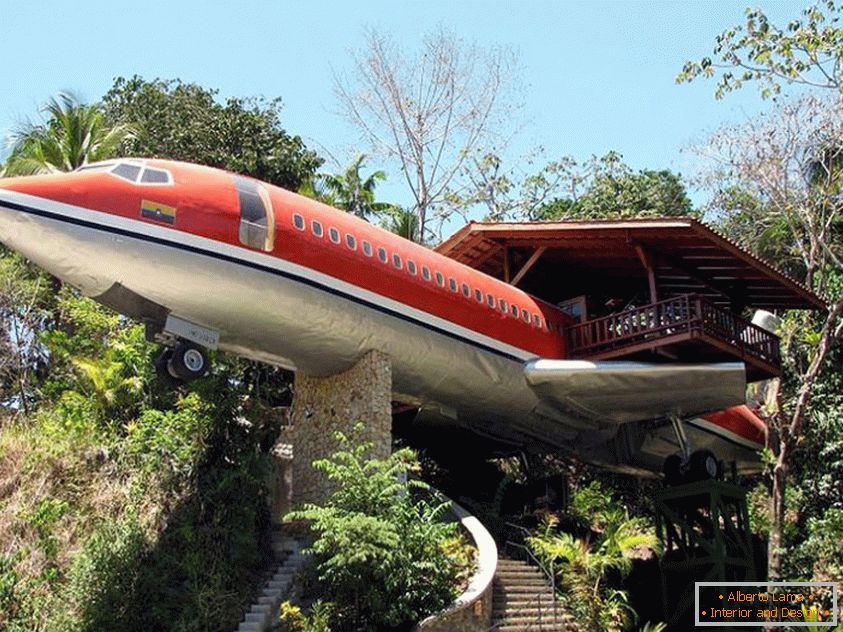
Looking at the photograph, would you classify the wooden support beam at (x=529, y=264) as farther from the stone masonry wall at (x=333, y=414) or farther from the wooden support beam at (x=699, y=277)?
the stone masonry wall at (x=333, y=414)

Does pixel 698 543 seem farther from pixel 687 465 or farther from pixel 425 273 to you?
pixel 425 273

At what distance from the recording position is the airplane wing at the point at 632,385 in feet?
73.4

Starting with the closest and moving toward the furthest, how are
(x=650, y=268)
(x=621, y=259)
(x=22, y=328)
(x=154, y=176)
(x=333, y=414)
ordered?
(x=154, y=176)
(x=333, y=414)
(x=650, y=268)
(x=621, y=259)
(x=22, y=328)

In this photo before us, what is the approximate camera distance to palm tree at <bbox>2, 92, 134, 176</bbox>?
91.0ft

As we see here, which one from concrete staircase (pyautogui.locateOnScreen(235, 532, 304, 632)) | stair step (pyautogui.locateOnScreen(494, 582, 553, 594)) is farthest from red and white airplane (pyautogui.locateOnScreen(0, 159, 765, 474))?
stair step (pyautogui.locateOnScreen(494, 582, 553, 594))

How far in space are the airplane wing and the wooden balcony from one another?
1.36 ft

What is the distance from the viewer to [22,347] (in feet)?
88.0

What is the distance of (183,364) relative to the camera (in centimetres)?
1736

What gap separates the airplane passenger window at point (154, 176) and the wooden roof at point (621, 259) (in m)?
9.31

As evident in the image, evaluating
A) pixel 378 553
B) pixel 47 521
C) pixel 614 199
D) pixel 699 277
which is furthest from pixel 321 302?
pixel 614 199

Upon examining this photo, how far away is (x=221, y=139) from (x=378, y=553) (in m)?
19.4

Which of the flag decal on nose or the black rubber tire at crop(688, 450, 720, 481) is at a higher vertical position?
the flag decal on nose

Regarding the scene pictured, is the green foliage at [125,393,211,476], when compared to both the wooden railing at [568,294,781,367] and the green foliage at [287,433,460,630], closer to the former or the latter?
the green foliage at [287,433,460,630]

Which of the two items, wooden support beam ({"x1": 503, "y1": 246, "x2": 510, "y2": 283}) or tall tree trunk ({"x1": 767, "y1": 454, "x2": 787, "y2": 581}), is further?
wooden support beam ({"x1": 503, "y1": 246, "x2": 510, "y2": 283})
